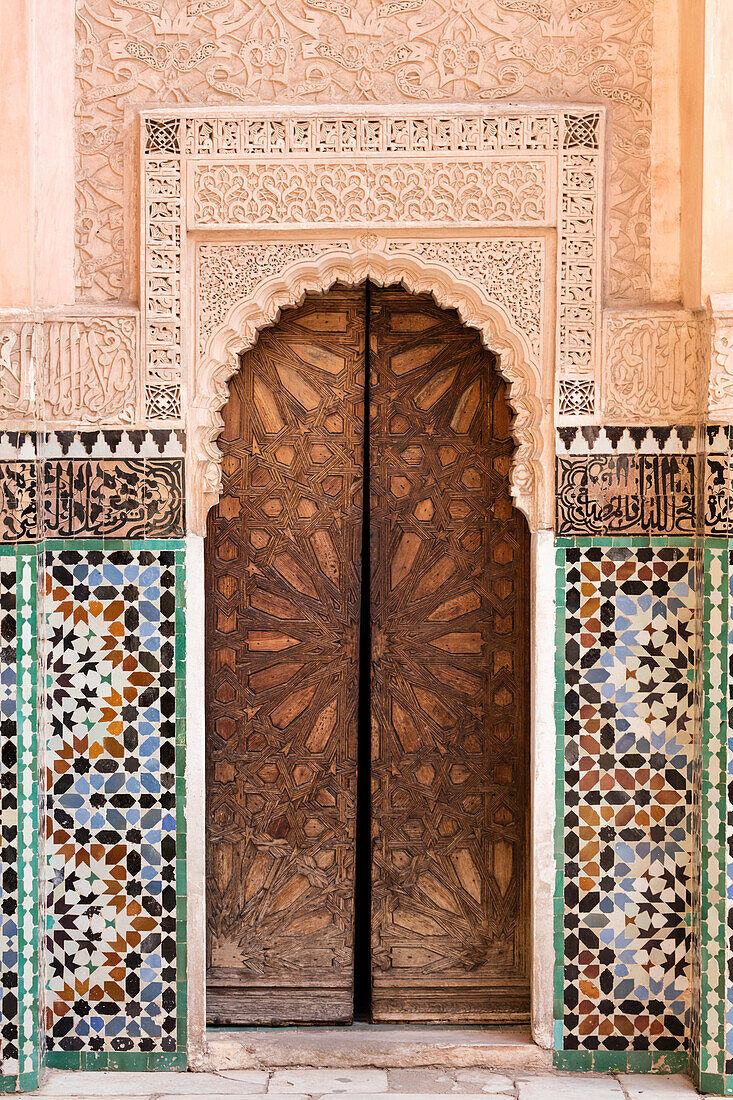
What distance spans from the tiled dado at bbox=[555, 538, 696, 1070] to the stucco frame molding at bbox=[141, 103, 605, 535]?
0.30 metres

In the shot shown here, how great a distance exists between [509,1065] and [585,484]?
1.60 meters

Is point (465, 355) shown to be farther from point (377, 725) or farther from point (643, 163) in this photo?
point (377, 725)

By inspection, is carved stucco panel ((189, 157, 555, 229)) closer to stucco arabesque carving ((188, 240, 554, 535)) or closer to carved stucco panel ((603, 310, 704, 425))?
stucco arabesque carving ((188, 240, 554, 535))

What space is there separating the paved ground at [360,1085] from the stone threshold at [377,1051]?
0.02 metres

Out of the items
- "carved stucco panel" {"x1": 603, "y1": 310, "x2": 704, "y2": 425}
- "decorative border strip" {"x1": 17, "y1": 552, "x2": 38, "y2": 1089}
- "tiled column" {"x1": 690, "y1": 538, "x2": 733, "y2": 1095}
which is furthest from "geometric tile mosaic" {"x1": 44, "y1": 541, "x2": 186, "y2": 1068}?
"tiled column" {"x1": 690, "y1": 538, "x2": 733, "y2": 1095}

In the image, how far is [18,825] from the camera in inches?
109

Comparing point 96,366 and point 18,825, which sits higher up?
point 96,366

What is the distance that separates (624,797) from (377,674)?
30.5 inches

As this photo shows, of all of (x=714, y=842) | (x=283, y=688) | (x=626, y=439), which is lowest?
(x=714, y=842)

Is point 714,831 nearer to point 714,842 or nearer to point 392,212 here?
point 714,842

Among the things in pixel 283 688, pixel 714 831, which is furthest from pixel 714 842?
pixel 283 688

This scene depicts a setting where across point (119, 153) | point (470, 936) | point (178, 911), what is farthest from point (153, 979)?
point (119, 153)

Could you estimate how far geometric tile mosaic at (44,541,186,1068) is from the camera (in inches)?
112

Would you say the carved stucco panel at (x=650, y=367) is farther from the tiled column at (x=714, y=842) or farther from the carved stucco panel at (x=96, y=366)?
the carved stucco panel at (x=96, y=366)
